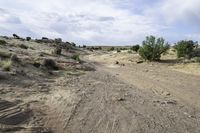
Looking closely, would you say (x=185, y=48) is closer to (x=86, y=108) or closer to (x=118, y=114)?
(x=86, y=108)

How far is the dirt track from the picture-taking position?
1178 centimetres

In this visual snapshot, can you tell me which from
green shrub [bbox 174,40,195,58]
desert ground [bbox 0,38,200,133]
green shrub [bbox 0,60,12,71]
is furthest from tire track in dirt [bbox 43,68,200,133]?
green shrub [bbox 174,40,195,58]

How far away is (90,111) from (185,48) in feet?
108


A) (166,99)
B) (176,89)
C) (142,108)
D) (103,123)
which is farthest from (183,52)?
(103,123)

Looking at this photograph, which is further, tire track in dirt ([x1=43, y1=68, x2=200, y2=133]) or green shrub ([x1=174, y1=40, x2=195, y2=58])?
green shrub ([x1=174, y1=40, x2=195, y2=58])

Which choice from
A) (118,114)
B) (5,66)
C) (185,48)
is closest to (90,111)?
(118,114)

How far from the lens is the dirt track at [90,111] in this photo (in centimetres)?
1178

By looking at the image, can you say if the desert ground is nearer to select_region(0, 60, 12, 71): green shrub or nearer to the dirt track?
the dirt track

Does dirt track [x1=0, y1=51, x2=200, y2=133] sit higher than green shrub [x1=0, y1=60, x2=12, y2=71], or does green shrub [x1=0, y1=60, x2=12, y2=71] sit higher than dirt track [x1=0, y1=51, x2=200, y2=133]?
green shrub [x1=0, y1=60, x2=12, y2=71]

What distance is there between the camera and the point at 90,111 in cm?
1372

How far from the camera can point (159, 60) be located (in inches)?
1821

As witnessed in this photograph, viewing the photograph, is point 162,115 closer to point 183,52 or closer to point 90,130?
point 90,130

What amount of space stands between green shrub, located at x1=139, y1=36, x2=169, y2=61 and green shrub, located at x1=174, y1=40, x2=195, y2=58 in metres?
2.11

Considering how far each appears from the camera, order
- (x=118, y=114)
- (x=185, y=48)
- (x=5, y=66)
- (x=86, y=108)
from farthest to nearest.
A: (x=185, y=48), (x=5, y=66), (x=86, y=108), (x=118, y=114)
